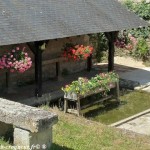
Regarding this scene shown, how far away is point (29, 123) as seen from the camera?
664 centimetres

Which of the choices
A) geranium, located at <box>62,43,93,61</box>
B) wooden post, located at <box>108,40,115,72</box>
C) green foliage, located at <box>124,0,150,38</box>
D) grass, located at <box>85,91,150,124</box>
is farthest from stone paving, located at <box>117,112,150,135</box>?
green foliage, located at <box>124,0,150,38</box>

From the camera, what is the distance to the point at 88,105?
1180 centimetres

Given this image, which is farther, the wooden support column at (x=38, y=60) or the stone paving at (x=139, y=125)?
the wooden support column at (x=38, y=60)

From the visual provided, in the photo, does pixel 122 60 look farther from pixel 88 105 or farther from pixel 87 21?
pixel 88 105

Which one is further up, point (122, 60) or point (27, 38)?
point (27, 38)

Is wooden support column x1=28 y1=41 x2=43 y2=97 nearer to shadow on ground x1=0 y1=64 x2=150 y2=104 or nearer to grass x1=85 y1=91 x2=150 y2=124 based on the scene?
shadow on ground x1=0 y1=64 x2=150 y2=104

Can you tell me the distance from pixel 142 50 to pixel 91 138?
10.1m

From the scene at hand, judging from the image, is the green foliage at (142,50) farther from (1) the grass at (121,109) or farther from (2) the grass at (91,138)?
(2) the grass at (91,138)

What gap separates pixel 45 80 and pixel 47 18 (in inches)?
109

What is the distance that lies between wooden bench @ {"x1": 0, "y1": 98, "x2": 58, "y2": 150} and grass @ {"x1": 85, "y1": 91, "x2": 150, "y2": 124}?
14.6 feet

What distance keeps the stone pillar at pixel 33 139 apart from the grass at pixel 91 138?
717 millimetres

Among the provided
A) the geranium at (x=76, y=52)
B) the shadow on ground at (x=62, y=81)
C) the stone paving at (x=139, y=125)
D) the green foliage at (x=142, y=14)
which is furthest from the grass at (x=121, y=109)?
the green foliage at (x=142, y=14)

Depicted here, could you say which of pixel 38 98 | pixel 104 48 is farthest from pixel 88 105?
pixel 104 48

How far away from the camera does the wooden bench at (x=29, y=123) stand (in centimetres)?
663
